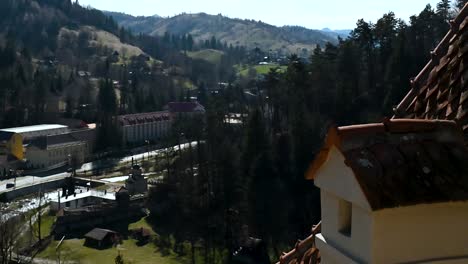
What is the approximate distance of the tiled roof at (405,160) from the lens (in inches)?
90.4

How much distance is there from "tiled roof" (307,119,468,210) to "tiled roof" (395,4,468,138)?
239mm

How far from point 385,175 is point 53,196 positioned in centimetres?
4499

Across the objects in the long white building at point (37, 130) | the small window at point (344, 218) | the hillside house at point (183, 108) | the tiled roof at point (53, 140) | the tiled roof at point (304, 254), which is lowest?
the tiled roof at point (53, 140)

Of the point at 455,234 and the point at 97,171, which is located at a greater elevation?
the point at 455,234

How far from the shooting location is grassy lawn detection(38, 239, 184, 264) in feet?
103

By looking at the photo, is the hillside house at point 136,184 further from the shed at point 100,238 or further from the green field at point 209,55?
the green field at point 209,55

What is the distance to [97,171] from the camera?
54.5 meters

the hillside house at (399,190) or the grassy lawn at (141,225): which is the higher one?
the hillside house at (399,190)

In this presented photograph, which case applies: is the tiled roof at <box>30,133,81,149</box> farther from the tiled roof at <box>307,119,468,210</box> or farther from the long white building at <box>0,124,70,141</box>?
the tiled roof at <box>307,119,468,210</box>

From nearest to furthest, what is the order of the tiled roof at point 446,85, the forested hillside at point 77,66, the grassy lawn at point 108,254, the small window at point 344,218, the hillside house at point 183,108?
the small window at point 344,218
the tiled roof at point 446,85
the grassy lawn at point 108,254
the forested hillside at point 77,66
the hillside house at point 183,108

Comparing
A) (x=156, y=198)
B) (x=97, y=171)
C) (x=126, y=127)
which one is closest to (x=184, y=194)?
(x=156, y=198)

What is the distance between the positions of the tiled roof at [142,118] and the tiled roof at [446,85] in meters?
62.5

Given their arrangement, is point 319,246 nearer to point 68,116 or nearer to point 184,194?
point 184,194

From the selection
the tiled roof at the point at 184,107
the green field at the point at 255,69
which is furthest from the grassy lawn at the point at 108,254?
the green field at the point at 255,69
